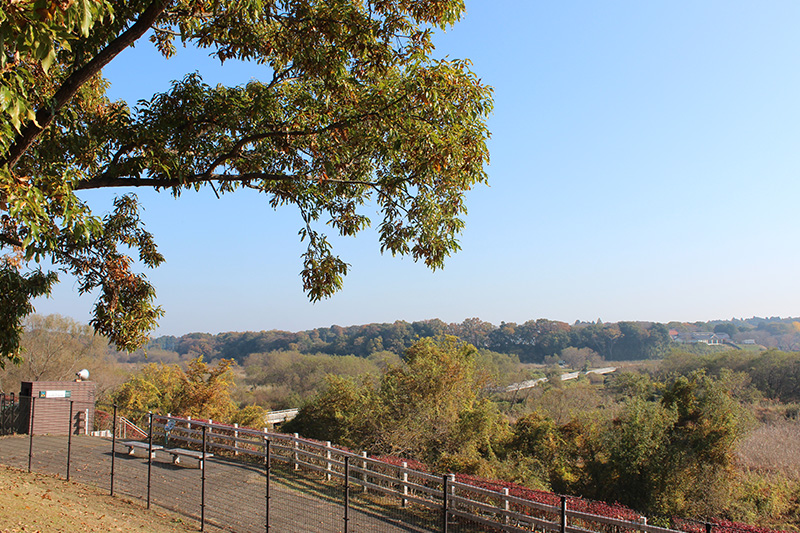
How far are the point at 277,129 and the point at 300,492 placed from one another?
27.8 feet

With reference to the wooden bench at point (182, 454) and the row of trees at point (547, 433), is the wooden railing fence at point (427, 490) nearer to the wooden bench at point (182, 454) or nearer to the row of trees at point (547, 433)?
the wooden bench at point (182, 454)

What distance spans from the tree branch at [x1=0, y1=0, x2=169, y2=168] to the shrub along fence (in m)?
5.67

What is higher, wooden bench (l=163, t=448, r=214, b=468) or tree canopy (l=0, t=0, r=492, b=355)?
tree canopy (l=0, t=0, r=492, b=355)

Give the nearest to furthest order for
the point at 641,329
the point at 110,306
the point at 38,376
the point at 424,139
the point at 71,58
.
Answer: the point at 424,139 < the point at 71,58 < the point at 110,306 < the point at 38,376 < the point at 641,329

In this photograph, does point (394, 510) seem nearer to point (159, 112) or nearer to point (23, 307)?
point (23, 307)

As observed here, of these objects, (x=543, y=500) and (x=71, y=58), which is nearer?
(x=71, y=58)

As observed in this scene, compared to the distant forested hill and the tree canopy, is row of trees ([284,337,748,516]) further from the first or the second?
the distant forested hill

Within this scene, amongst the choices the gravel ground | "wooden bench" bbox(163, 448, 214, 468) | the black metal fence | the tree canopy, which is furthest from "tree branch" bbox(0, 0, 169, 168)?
the black metal fence

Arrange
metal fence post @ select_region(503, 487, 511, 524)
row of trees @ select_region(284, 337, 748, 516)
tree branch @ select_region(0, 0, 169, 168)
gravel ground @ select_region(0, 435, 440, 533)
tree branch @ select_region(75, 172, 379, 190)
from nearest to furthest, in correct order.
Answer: tree branch @ select_region(0, 0, 169, 168), tree branch @ select_region(75, 172, 379, 190), gravel ground @ select_region(0, 435, 440, 533), metal fence post @ select_region(503, 487, 511, 524), row of trees @ select_region(284, 337, 748, 516)

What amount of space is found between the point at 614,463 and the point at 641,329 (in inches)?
4529

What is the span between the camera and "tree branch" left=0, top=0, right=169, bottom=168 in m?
5.44

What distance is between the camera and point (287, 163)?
8297mm

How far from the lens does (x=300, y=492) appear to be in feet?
40.6

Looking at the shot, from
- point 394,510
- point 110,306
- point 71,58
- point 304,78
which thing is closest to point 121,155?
→ point 71,58
